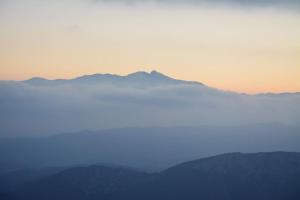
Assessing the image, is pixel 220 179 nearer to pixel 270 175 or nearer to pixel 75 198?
pixel 270 175

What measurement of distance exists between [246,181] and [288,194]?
14.0 m

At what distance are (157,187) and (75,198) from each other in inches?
1012

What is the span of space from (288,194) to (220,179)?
21136 mm

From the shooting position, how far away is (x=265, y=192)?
636 feet

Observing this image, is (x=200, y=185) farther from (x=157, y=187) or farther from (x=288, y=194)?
(x=288, y=194)

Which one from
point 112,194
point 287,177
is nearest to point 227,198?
point 287,177

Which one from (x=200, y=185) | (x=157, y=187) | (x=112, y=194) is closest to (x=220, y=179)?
(x=200, y=185)

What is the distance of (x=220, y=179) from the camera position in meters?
199

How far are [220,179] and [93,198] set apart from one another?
39785 mm

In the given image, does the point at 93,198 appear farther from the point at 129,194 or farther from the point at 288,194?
the point at 288,194

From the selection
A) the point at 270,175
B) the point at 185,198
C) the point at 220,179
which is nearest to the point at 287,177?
the point at 270,175

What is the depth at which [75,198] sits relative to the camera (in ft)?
652

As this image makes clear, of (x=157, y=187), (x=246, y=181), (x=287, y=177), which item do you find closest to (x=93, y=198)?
(x=157, y=187)

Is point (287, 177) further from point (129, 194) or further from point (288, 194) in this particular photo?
point (129, 194)
